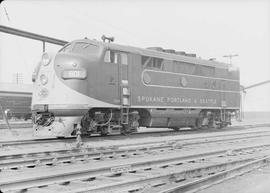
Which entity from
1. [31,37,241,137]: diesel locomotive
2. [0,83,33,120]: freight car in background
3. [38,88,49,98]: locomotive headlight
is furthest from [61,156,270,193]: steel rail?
[0,83,33,120]: freight car in background

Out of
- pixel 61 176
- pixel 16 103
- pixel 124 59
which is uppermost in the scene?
pixel 124 59

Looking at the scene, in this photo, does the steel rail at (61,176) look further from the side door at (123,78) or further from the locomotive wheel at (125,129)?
the locomotive wheel at (125,129)

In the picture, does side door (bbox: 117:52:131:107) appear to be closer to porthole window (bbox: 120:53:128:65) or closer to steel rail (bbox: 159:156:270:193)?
porthole window (bbox: 120:53:128:65)

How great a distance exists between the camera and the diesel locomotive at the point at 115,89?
49.7ft

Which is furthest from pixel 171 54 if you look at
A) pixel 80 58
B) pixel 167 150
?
pixel 167 150

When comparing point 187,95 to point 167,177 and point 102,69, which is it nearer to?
point 102,69

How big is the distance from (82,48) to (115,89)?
2.23 metres

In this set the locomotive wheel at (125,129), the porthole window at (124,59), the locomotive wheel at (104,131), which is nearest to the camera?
the locomotive wheel at (104,131)

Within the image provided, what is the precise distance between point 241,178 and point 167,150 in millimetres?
4525

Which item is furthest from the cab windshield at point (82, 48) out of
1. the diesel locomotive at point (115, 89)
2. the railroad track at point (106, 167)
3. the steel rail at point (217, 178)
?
the steel rail at point (217, 178)

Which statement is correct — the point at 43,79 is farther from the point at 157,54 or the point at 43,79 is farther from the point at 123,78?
the point at 157,54

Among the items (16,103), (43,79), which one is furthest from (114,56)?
(16,103)

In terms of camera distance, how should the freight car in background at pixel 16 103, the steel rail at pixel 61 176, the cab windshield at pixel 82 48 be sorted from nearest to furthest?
1. the steel rail at pixel 61 176
2. the cab windshield at pixel 82 48
3. the freight car in background at pixel 16 103

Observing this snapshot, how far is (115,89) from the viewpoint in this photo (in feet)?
54.3
